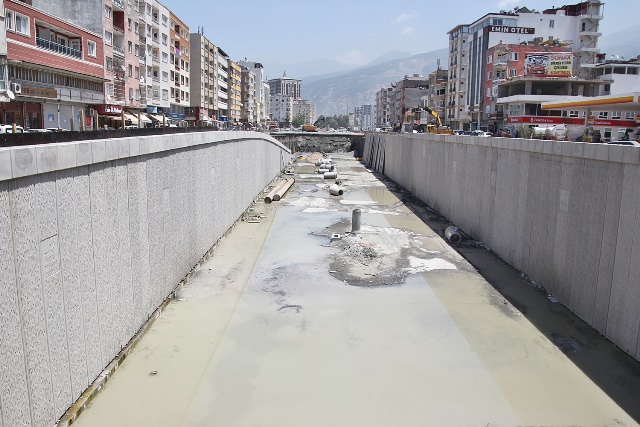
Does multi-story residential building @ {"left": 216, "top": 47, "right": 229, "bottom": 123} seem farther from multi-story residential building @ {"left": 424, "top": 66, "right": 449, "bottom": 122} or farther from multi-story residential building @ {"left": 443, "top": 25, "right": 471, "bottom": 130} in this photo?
multi-story residential building @ {"left": 443, "top": 25, "right": 471, "bottom": 130}

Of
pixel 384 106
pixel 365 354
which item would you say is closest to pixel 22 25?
pixel 365 354

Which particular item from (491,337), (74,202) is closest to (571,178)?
(491,337)

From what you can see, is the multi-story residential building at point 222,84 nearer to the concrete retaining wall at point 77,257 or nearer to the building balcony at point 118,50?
the building balcony at point 118,50

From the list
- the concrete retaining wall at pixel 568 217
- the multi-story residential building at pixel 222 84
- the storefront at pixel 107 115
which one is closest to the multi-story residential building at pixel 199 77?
the multi-story residential building at pixel 222 84

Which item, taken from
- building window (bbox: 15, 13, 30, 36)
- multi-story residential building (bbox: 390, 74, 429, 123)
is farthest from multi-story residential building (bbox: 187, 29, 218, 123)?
building window (bbox: 15, 13, 30, 36)

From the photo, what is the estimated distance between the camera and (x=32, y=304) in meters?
5.96

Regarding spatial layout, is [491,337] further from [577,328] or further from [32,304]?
[32,304]

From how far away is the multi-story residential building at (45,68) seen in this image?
3128 centimetres

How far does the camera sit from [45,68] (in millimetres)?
34438

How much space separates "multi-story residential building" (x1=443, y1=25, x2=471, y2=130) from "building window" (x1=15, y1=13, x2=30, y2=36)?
62362 mm

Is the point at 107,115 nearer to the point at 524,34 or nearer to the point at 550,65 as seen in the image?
the point at 550,65

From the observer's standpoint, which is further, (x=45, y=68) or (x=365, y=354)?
(x=45, y=68)

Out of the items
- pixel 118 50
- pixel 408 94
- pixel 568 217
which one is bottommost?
pixel 568 217

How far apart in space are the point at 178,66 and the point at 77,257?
2856 inches
